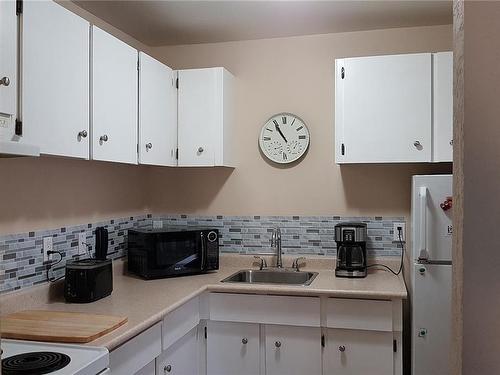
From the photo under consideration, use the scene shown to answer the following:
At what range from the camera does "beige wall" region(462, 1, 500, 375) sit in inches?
18.4

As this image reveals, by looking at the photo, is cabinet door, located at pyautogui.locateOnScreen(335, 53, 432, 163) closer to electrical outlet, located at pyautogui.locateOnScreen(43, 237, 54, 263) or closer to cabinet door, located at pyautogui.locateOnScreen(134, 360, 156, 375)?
cabinet door, located at pyautogui.locateOnScreen(134, 360, 156, 375)

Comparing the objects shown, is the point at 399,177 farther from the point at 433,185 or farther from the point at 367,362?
the point at 367,362

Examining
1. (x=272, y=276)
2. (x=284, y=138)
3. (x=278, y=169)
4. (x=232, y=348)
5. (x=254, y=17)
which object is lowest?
(x=232, y=348)

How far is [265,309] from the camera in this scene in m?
2.65

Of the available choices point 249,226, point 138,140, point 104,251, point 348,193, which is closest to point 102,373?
point 104,251

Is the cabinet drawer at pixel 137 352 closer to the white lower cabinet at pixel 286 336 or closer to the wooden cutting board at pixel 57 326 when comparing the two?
the wooden cutting board at pixel 57 326

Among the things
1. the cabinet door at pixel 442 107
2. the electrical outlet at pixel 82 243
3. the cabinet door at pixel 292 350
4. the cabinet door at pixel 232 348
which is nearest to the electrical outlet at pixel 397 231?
the cabinet door at pixel 442 107

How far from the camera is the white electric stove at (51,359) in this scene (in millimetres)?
1439

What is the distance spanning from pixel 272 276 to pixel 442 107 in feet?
4.89

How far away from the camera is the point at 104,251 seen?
2.67m

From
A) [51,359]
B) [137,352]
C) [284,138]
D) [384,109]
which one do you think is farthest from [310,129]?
[51,359]

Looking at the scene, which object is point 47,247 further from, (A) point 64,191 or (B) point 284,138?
(B) point 284,138

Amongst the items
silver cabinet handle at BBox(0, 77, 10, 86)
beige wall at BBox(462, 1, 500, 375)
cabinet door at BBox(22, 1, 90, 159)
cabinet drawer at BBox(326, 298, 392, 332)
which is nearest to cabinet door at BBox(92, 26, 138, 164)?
cabinet door at BBox(22, 1, 90, 159)

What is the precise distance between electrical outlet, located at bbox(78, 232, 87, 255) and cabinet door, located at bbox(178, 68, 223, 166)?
826mm
